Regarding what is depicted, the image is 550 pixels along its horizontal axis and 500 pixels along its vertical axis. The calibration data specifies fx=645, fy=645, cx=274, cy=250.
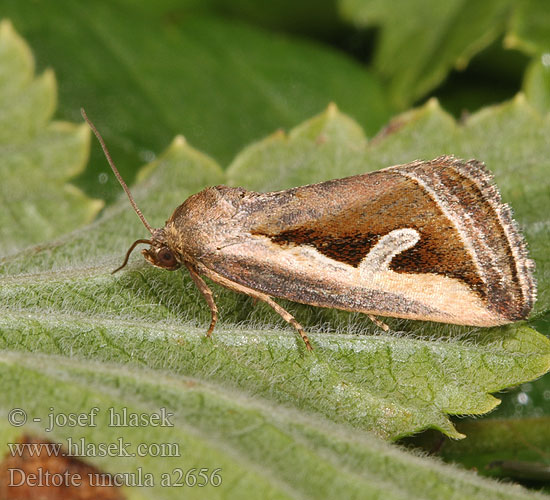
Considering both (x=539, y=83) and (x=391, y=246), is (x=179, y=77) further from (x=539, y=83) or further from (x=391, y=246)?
(x=391, y=246)

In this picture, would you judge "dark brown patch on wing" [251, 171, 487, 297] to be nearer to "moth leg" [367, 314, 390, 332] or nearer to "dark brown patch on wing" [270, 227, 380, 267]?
"dark brown patch on wing" [270, 227, 380, 267]

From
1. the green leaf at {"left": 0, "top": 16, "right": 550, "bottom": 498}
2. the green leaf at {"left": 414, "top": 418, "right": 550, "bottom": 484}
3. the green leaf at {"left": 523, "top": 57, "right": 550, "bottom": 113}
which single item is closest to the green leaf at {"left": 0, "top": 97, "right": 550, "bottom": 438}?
the green leaf at {"left": 0, "top": 16, "right": 550, "bottom": 498}

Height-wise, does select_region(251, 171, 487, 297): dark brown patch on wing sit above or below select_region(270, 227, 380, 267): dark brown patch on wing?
above

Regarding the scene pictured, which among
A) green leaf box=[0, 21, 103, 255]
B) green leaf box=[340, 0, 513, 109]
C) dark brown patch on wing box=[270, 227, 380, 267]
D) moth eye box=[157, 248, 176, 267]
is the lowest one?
green leaf box=[0, 21, 103, 255]

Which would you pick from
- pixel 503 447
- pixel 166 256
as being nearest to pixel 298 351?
pixel 166 256

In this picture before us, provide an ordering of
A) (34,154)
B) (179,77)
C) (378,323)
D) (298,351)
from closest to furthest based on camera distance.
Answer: (298,351), (378,323), (34,154), (179,77)

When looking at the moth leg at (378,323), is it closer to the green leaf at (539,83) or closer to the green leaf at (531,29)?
the green leaf at (539,83)

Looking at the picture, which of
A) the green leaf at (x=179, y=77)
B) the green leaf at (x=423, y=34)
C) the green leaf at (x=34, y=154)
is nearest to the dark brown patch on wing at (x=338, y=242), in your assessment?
the green leaf at (x=34, y=154)

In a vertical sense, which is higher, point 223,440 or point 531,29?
point 531,29
